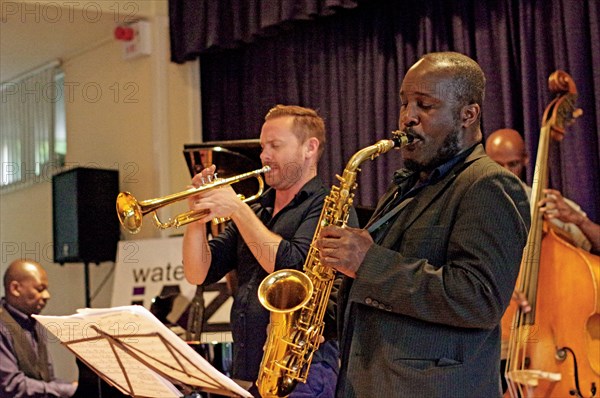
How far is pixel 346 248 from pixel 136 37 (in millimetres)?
4885

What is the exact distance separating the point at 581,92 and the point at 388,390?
8.82ft

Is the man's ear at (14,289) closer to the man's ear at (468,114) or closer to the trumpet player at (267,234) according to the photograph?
the trumpet player at (267,234)

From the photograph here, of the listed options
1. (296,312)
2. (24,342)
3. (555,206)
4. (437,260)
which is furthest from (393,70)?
(437,260)

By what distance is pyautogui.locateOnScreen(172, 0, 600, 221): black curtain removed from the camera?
4.29 metres

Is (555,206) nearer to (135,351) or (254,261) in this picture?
(254,261)

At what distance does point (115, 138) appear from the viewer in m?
7.01

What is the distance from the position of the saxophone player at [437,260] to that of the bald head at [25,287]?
2.96 m

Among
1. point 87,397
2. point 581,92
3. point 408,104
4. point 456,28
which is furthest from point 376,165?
point 408,104

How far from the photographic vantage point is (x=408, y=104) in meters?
2.15

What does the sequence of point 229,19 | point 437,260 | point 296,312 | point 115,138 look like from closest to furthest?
point 437,260 < point 296,312 < point 229,19 < point 115,138

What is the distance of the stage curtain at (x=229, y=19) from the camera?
17.7 ft

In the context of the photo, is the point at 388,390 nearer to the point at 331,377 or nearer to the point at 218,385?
the point at 218,385

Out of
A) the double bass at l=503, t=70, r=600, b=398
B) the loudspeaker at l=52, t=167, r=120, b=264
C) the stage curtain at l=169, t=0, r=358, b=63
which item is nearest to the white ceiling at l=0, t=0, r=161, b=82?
the stage curtain at l=169, t=0, r=358, b=63

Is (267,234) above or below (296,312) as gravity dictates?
above
